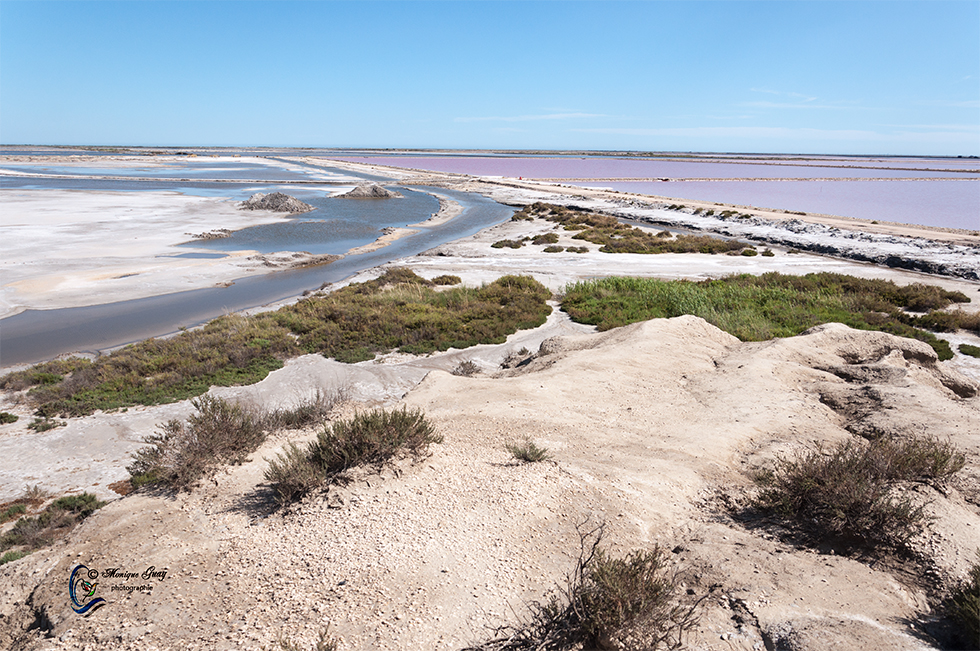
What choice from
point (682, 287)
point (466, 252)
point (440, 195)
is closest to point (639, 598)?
point (682, 287)

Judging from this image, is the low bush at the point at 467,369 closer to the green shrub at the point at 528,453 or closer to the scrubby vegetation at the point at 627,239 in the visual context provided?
the green shrub at the point at 528,453

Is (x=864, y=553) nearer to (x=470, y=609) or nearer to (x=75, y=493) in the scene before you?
(x=470, y=609)

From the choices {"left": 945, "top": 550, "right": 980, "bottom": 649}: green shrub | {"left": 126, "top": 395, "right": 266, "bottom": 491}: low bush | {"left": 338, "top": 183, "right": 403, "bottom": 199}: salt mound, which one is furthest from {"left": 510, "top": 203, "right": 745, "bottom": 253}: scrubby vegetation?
{"left": 945, "top": 550, "right": 980, "bottom": 649}: green shrub

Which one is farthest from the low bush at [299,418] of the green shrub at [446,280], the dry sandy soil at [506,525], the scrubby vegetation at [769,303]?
the green shrub at [446,280]

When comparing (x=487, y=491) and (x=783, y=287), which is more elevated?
(x=487, y=491)

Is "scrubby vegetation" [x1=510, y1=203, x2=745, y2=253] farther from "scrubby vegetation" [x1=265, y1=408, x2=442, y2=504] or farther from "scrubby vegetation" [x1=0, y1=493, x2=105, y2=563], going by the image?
"scrubby vegetation" [x1=0, y1=493, x2=105, y2=563]

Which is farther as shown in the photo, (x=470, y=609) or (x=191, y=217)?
(x=191, y=217)

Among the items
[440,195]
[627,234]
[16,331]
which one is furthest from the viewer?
[440,195]
